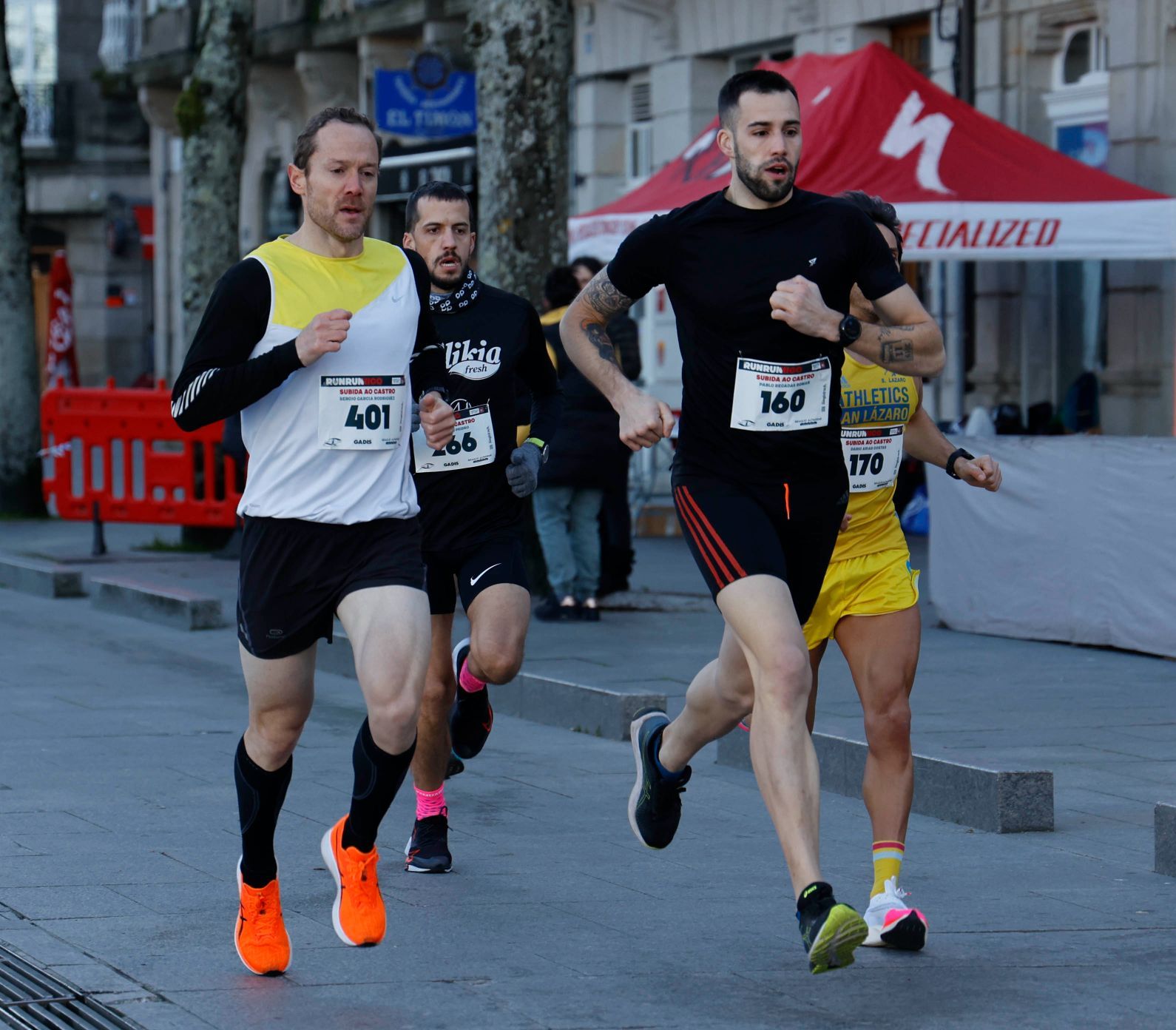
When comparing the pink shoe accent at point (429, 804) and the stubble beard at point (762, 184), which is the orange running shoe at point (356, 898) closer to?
the pink shoe accent at point (429, 804)

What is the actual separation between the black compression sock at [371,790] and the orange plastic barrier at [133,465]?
36.6 ft

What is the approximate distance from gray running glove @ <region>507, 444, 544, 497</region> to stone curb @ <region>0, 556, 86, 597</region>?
8656 mm

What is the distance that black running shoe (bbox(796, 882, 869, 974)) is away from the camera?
4707 millimetres

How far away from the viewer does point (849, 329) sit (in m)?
5.28

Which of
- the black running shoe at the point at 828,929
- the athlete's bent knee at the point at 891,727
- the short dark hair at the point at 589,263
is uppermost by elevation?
the short dark hair at the point at 589,263

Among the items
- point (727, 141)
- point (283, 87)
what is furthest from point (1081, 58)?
point (283, 87)

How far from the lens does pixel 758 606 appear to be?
527 cm

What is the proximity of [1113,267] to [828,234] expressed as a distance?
13162 mm

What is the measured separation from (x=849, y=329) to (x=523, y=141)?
324 inches

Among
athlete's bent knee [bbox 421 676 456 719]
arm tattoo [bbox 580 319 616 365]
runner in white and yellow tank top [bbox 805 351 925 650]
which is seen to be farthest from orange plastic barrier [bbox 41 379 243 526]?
arm tattoo [bbox 580 319 616 365]

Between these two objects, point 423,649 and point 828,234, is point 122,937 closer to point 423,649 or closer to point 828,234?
point 423,649

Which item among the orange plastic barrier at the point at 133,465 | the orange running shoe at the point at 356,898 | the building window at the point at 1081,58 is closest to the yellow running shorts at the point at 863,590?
the orange running shoe at the point at 356,898

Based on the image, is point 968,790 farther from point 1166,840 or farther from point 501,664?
point 501,664

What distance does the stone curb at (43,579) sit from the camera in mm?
14898
